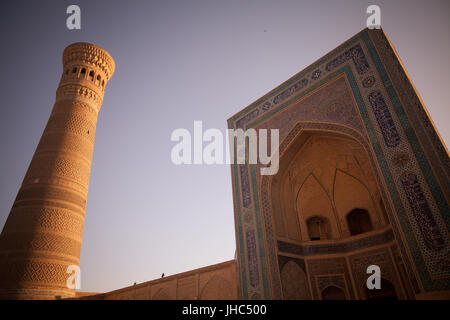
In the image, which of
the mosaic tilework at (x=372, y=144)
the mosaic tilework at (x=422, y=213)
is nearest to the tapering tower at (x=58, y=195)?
the mosaic tilework at (x=372, y=144)

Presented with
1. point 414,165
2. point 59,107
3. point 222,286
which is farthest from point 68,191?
point 414,165

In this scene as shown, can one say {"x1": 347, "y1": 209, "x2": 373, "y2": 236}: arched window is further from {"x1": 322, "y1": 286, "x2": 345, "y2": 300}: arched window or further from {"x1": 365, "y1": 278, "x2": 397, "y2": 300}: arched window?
{"x1": 322, "y1": 286, "x2": 345, "y2": 300}: arched window

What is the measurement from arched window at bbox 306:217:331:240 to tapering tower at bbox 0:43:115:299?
22.5 ft

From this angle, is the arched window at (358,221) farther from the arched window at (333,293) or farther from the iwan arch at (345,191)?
the arched window at (333,293)

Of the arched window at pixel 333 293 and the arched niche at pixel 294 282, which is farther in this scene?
the arched window at pixel 333 293

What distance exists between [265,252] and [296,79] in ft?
12.1

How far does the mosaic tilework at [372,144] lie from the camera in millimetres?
3381

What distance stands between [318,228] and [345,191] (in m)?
1.07

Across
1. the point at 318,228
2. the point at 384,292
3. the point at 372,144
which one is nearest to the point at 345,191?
the point at 318,228

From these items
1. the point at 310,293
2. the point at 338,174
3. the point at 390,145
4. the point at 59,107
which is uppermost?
the point at 59,107

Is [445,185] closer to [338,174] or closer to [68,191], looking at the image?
[338,174]

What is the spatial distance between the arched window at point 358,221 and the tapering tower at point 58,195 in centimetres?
775

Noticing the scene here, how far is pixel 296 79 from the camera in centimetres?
616

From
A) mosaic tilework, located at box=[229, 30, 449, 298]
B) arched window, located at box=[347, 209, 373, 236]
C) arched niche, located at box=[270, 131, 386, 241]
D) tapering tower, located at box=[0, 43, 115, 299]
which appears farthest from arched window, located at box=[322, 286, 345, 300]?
tapering tower, located at box=[0, 43, 115, 299]
